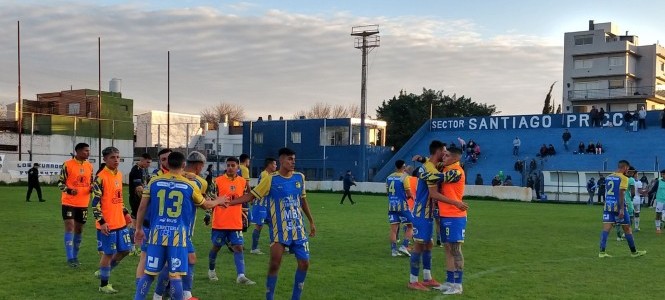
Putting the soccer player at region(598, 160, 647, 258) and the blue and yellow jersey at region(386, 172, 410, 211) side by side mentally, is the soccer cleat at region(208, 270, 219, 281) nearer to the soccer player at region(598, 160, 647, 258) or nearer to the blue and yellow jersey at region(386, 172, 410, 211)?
the blue and yellow jersey at region(386, 172, 410, 211)

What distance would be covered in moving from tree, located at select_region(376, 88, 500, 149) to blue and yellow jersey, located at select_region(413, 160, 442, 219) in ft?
213

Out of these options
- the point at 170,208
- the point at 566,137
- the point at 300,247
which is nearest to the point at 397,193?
the point at 300,247

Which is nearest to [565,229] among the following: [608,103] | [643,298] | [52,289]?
[643,298]

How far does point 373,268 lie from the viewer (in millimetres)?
11922

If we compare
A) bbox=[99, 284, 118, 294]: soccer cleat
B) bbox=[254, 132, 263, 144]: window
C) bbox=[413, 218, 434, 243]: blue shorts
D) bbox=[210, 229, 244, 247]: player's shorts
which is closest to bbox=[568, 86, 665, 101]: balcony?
bbox=[254, 132, 263, 144]: window

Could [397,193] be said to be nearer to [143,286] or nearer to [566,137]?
[143,286]

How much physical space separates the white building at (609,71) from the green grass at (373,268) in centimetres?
5921

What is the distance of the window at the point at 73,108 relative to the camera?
67.9 meters

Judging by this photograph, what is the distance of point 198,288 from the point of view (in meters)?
9.62

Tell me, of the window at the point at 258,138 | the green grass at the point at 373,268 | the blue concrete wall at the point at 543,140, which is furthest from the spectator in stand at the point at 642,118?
the window at the point at 258,138

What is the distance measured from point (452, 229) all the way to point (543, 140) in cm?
4468

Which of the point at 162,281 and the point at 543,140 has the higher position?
the point at 543,140

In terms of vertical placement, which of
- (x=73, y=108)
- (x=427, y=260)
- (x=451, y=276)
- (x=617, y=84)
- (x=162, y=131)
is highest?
(x=617, y=84)

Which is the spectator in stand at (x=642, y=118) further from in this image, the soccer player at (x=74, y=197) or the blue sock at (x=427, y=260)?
the soccer player at (x=74, y=197)
